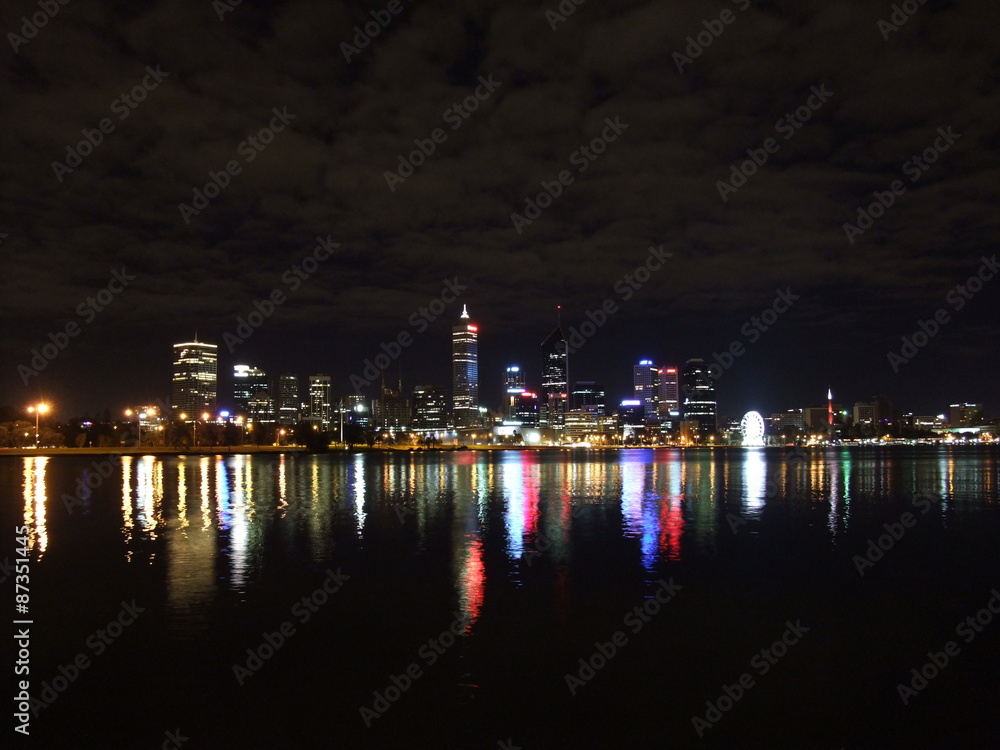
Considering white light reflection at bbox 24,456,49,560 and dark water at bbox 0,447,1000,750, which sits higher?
dark water at bbox 0,447,1000,750

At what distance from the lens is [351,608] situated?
14180 mm

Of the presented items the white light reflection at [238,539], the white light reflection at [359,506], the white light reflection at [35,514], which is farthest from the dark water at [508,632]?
the white light reflection at [359,506]

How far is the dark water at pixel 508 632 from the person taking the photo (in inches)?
358

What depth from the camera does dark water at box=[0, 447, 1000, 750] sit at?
29.9 feet

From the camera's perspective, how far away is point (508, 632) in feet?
40.7

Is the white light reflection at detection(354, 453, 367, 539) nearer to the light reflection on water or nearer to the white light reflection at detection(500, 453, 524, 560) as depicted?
the light reflection on water

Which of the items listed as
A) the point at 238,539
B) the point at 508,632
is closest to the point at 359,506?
the point at 238,539

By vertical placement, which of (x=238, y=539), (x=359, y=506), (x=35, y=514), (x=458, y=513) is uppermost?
(x=238, y=539)

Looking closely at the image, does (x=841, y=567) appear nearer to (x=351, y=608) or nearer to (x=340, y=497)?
(x=351, y=608)

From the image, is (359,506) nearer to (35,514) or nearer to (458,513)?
(458,513)

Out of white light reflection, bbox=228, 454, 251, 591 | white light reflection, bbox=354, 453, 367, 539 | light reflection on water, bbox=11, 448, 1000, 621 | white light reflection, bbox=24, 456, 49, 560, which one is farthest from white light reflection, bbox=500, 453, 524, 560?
white light reflection, bbox=24, 456, 49, 560

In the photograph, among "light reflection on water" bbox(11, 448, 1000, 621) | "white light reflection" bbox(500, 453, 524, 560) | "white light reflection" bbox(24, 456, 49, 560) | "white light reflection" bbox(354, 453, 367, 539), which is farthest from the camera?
"white light reflection" bbox(354, 453, 367, 539)

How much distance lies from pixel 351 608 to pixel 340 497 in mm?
23874

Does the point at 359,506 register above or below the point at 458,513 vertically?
below
